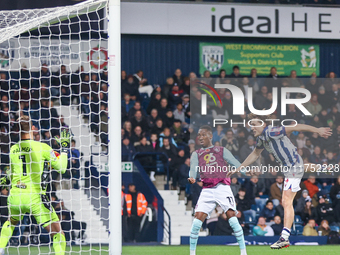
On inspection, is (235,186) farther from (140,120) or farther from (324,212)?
(140,120)

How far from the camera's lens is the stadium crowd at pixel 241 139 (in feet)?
43.6

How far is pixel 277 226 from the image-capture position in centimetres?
1284

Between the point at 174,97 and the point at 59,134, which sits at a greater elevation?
the point at 174,97

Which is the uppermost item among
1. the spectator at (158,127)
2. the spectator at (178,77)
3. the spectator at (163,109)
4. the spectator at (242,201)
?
the spectator at (178,77)

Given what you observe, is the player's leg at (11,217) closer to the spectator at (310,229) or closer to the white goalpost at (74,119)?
the white goalpost at (74,119)

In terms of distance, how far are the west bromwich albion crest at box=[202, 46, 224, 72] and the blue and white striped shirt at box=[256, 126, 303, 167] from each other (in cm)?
Result: 745

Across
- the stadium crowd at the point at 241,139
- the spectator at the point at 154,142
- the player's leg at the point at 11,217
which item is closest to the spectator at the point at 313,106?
the stadium crowd at the point at 241,139

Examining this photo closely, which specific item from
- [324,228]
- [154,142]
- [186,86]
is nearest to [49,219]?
[154,142]

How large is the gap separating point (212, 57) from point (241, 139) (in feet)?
10.4

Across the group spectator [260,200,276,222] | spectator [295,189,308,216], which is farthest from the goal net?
spectator [295,189,308,216]

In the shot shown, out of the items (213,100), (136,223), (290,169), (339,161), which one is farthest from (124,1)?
(290,169)

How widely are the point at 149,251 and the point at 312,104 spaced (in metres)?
7.10

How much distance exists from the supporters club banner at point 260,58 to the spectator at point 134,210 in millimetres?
4827

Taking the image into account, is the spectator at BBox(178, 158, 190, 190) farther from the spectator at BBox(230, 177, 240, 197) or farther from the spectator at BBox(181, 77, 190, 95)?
the spectator at BBox(181, 77, 190, 95)
